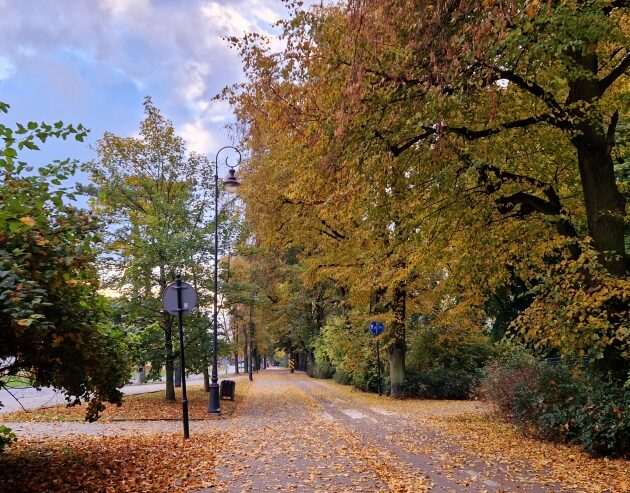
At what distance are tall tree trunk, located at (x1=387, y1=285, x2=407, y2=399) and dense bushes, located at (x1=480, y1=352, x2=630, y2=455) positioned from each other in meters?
7.43

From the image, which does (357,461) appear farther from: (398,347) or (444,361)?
(444,361)

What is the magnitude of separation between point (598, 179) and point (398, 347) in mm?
12559

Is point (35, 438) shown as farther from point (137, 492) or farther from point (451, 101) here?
point (451, 101)

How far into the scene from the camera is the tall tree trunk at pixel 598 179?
9.48m

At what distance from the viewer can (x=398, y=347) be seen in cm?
2089

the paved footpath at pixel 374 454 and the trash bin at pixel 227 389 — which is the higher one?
the trash bin at pixel 227 389

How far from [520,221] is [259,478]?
7.72m

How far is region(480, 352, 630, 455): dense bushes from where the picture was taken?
818 cm

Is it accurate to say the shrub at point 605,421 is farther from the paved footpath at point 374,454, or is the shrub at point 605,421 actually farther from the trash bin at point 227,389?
the trash bin at point 227,389

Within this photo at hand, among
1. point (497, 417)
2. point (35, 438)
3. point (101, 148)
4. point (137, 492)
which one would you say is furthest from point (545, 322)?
point (101, 148)

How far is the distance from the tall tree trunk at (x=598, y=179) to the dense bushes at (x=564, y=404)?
2239mm

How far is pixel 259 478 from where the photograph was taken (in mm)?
7215

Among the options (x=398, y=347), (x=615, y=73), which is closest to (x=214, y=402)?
(x=398, y=347)

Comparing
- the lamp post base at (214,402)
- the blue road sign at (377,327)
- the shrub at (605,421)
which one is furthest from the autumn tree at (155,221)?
the shrub at (605,421)
